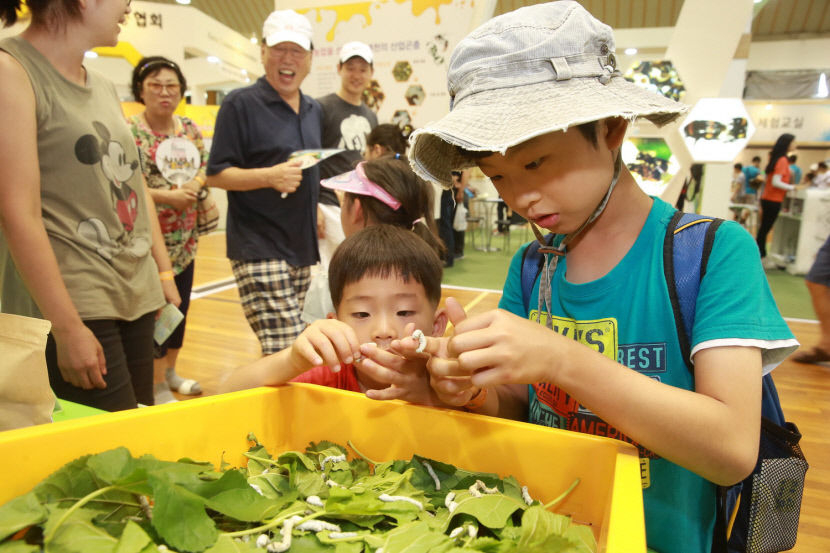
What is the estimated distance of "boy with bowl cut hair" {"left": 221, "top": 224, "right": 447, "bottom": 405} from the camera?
781 mm

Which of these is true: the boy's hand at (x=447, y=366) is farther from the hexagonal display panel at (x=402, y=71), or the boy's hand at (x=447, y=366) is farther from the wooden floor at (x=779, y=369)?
the hexagonal display panel at (x=402, y=71)

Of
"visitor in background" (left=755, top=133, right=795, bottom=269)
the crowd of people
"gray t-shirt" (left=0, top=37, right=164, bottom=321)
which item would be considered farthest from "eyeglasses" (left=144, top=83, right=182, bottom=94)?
"visitor in background" (left=755, top=133, right=795, bottom=269)

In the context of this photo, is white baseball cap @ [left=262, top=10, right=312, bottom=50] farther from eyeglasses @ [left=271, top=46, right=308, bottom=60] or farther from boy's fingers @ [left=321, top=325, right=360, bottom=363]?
boy's fingers @ [left=321, top=325, right=360, bottom=363]

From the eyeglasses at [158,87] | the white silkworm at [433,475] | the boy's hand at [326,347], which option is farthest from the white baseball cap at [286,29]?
the white silkworm at [433,475]

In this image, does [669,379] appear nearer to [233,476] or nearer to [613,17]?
[233,476]

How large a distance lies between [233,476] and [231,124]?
1693 millimetres

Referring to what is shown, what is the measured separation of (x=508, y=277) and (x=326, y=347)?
1.34ft

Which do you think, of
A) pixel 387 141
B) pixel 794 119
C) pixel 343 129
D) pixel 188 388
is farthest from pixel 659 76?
pixel 794 119

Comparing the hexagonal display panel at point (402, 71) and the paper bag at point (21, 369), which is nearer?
the paper bag at point (21, 369)

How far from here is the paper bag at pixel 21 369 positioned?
2.24 ft

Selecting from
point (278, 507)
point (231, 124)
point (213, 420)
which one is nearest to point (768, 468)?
point (278, 507)

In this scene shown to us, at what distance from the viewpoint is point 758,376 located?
2.13 ft

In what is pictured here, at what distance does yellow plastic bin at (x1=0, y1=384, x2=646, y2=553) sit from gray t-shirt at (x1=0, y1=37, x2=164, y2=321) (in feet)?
2.25

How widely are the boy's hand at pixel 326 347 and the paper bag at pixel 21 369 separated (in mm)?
313
